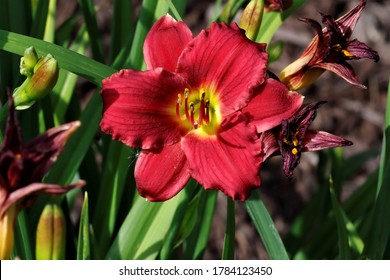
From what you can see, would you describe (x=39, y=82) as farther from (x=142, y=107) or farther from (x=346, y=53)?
(x=346, y=53)

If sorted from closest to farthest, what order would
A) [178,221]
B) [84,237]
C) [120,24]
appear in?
[84,237]
[178,221]
[120,24]

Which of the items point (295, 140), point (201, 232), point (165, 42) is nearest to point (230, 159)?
point (295, 140)

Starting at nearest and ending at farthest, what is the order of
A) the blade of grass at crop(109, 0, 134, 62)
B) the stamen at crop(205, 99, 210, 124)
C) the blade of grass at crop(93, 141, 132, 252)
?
the stamen at crop(205, 99, 210, 124) → the blade of grass at crop(93, 141, 132, 252) → the blade of grass at crop(109, 0, 134, 62)

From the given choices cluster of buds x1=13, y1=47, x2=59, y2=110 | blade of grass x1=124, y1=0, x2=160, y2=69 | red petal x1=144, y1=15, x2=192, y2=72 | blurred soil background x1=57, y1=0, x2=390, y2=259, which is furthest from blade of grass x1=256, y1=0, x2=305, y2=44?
blurred soil background x1=57, y1=0, x2=390, y2=259


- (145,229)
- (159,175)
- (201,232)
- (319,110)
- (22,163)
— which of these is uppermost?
(22,163)

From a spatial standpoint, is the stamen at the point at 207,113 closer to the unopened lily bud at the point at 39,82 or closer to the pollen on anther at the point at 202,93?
the pollen on anther at the point at 202,93

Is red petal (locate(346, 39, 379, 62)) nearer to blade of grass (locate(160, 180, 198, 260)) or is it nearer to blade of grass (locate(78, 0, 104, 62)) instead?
blade of grass (locate(160, 180, 198, 260))

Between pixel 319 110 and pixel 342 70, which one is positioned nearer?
pixel 342 70
